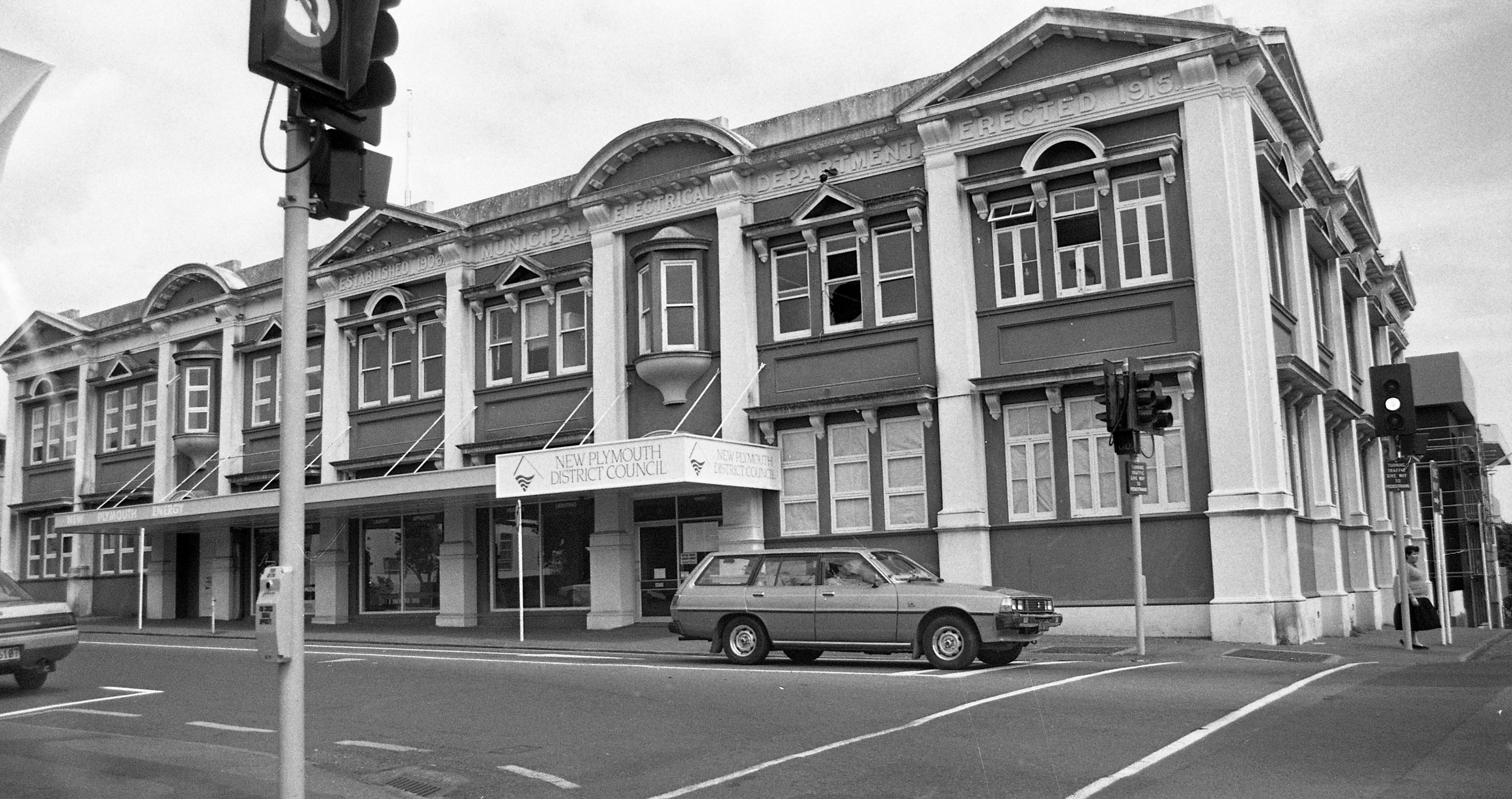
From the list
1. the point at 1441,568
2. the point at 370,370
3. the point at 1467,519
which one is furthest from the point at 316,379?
the point at 1467,519

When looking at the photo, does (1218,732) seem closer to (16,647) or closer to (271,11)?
(271,11)

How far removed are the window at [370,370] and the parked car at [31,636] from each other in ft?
55.5

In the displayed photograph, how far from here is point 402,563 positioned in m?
32.2

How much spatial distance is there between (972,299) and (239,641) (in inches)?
621

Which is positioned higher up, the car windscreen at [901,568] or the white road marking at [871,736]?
the car windscreen at [901,568]

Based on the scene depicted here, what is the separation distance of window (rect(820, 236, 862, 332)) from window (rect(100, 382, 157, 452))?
2268 cm

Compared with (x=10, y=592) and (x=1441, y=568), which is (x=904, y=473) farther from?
(x=10, y=592)

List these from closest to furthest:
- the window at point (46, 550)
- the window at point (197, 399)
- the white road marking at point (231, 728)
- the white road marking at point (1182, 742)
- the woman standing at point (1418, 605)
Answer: the white road marking at point (1182, 742)
the white road marking at point (231, 728)
the woman standing at point (1418, 605)
the window at point (197, 399)
the window at point (46, 550)

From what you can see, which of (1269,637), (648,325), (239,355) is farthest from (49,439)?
(1269,637)

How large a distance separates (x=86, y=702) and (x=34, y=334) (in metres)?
10.5

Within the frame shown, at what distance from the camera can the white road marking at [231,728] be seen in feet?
40.0

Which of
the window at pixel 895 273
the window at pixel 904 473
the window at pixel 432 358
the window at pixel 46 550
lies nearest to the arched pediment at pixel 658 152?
the window at pixel 895 273

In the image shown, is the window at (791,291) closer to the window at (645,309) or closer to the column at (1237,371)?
the window at (645,309)

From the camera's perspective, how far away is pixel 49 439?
4197 centimetres
